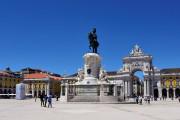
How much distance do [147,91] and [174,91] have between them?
32.9ft

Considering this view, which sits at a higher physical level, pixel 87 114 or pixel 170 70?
pixel 170 70

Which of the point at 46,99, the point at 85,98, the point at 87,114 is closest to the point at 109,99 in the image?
the point at 85,98

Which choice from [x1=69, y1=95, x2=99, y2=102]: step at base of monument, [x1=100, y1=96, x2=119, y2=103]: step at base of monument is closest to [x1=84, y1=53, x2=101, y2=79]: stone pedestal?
[x1=69, y1=95, x2=99, y2=102]: step at base of monument

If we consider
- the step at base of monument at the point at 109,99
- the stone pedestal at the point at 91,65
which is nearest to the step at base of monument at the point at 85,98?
the step at base of monument at the point at 109,99

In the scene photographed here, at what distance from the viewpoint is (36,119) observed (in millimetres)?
17828

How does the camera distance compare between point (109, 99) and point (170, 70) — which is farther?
point (170, 70)

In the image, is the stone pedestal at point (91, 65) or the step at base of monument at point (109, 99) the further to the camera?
the stone pedestal at point (91, 65)

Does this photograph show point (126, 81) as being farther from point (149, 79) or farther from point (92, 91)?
point (92, 91)

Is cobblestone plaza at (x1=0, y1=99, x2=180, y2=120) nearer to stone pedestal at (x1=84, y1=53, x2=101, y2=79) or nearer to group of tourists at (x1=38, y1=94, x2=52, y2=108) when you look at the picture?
group of tourists at (x1=38, y1=94, x2=52, y2=108)

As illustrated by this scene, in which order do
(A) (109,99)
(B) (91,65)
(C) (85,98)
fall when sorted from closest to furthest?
(A) (109,99) → (C) (85,98) → (B) (91,65)

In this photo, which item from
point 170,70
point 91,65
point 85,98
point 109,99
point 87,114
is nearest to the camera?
point 87,114

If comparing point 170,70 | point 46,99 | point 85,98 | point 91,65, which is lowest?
point 85,98

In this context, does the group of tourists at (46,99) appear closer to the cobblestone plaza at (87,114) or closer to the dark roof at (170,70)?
the cobblestone plaza at (87,114)

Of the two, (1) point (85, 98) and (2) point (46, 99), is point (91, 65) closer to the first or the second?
(1) point (85, 98)
